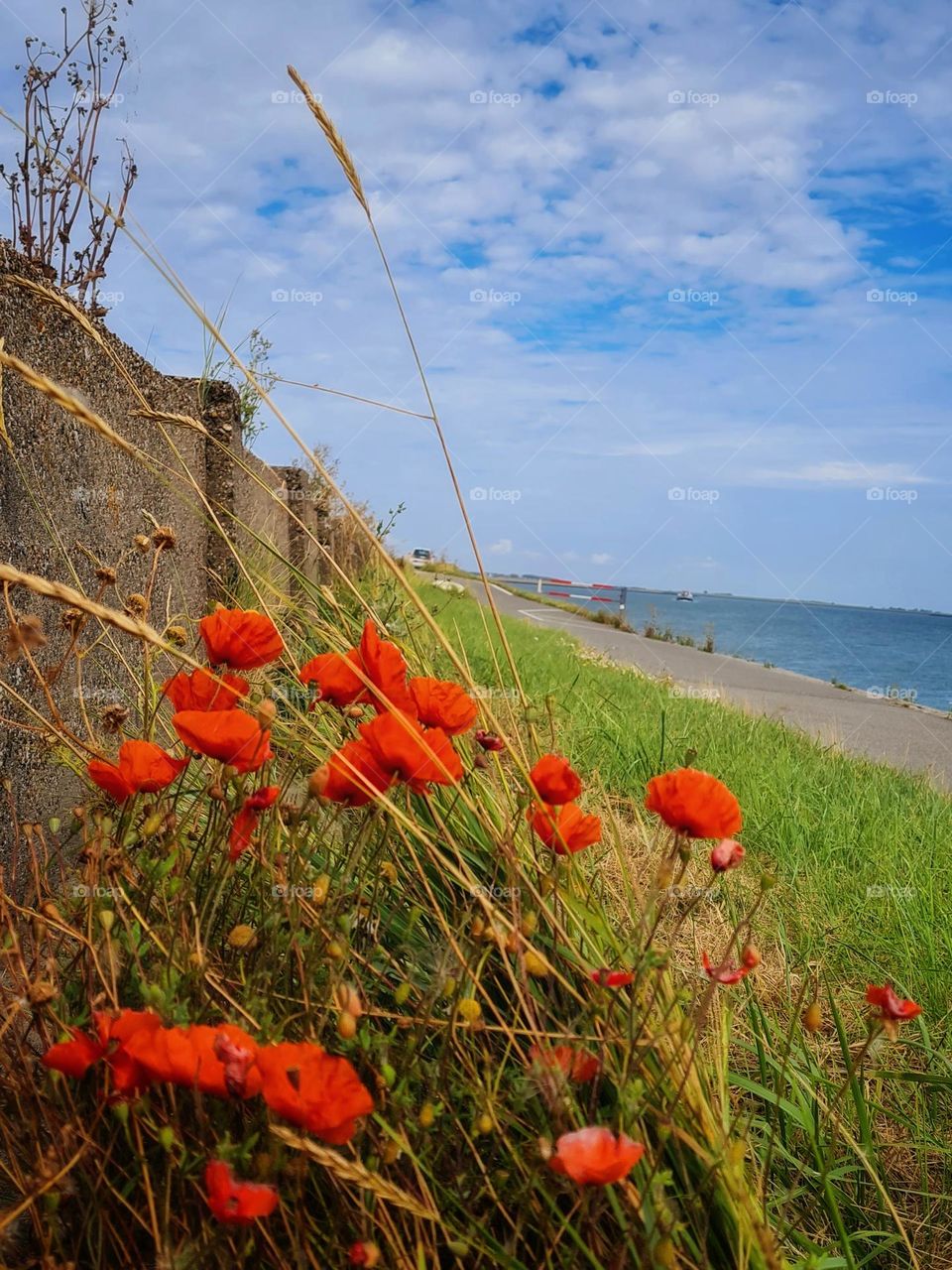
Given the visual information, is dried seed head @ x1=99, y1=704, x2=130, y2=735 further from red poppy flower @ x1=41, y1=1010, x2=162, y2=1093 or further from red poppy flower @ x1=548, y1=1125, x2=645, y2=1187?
red poppy flower @ x1=548, y1=1125, x2=645, y2=1187

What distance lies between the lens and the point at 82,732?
3176 mm

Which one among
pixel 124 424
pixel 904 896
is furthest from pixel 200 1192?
pixel 124 424

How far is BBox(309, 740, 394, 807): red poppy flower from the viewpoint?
1.31m

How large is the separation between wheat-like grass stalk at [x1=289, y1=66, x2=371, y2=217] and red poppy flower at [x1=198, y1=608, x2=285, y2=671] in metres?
0.65

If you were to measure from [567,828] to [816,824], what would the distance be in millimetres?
2834

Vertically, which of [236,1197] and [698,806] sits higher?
[698,806]

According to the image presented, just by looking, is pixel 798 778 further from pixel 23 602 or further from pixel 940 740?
pixel 940 740

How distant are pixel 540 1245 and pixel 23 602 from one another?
A: 6.47 feet

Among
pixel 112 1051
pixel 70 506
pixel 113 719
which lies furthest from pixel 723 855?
pixel 70 506

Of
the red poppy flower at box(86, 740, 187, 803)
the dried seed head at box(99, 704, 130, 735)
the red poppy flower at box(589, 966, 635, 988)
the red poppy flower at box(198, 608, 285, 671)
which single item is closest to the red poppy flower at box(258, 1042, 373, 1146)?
the red poppy flower at box(589, 966, 635, 988)

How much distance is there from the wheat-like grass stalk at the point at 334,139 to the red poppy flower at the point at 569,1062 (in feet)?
3.68

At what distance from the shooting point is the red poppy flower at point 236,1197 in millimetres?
928

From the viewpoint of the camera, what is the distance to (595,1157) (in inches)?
37.4

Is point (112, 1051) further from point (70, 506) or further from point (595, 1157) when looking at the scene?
point (70, 506)
